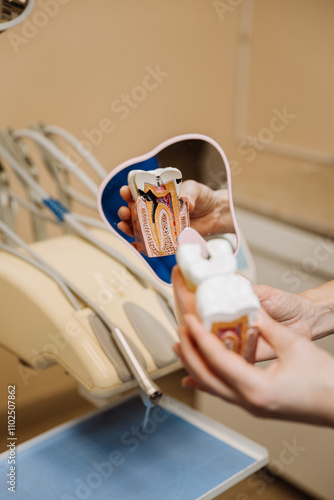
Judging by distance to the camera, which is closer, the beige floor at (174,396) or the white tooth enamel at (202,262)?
the white tooth enamel at (202,262)

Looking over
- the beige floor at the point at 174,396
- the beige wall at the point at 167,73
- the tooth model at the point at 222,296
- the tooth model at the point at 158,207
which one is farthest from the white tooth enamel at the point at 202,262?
the beige wall at the point at 167,73

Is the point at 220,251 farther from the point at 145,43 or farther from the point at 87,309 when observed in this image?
the point at 145,43

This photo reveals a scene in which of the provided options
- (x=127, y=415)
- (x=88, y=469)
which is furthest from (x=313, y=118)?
(x=88, y=469)

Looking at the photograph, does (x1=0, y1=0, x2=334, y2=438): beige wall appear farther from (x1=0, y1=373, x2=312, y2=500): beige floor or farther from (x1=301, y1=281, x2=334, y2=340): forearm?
(x1=301, y1=281, x2=334, y2=340): forearm

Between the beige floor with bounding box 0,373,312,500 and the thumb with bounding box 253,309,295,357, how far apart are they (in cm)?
52

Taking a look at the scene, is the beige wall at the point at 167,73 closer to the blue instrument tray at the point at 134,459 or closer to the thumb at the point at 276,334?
the blue instrument tray at the point at 134,459

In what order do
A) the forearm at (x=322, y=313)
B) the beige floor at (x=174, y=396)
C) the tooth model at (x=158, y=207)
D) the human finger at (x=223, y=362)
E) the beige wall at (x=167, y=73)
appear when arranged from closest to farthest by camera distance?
1. the human finger at (x=223, y=362)
2. the tooth model at (x=158, y=207)
3. the forearm at (x=322, y=313)
4. the beige floor at (x=174, y=396)
5. the beige wall at (x=167, y=73)

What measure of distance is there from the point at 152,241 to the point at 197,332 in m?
0.19

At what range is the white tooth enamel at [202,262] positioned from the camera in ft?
1.55

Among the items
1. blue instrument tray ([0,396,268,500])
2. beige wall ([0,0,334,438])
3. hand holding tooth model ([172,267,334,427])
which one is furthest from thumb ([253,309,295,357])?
beige wall ([0,0,334,438])

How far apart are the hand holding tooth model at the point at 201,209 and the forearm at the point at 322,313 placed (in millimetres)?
171

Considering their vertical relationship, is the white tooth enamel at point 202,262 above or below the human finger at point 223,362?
above

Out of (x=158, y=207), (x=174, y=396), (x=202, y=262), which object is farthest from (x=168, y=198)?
(x=174, y=396)

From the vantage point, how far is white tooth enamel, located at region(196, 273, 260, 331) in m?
0.46
